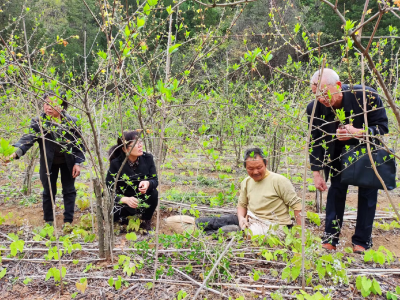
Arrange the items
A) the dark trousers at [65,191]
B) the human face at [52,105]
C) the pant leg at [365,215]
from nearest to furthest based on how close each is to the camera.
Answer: the human face at [52,105], the pant leg at [365,215], the dark trousers at [65,191]

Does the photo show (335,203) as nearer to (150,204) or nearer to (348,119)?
(348,119)

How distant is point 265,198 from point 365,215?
0.88 metres

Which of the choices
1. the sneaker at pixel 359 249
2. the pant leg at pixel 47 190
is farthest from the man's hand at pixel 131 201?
the sneaker at pixel 359 249

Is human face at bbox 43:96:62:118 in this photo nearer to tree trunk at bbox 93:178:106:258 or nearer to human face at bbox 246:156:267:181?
tree trunk at bbox 93:178:106:258

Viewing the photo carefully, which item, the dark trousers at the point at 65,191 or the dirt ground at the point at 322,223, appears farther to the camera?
the dark trousers at the point at 65,191

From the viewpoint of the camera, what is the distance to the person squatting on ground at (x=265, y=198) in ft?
9.79

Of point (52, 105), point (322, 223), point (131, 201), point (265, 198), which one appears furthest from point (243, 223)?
point (52, 105)

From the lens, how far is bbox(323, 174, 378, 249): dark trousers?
2.71m

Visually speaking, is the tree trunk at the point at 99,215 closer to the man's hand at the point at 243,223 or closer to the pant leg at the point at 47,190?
the man's hand at the point at 243,223

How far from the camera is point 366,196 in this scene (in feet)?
8.89

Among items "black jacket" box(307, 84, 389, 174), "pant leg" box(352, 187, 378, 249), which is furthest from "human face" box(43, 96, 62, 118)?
"pant leg" box(352, 187, 378, 249)

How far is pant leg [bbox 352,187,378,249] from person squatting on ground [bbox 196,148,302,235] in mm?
514

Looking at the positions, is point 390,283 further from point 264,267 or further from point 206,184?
point 206,184

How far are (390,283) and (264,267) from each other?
31.7 inches
